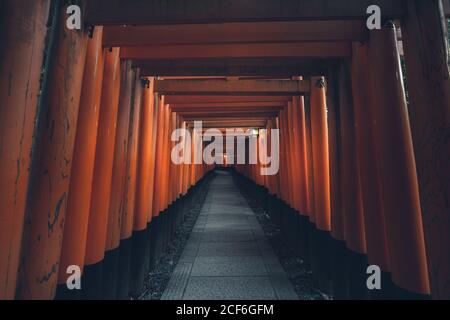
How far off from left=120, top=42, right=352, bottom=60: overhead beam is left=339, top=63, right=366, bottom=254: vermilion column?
Answer: 16.0 inches

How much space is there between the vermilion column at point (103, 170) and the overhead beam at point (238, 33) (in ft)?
1.36

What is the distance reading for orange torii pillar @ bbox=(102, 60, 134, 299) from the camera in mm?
4137

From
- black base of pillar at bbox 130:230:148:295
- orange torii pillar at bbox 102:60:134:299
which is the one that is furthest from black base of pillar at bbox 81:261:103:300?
black base of pillar at bbox 130:230:148:295

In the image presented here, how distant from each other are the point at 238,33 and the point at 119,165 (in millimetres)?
2777

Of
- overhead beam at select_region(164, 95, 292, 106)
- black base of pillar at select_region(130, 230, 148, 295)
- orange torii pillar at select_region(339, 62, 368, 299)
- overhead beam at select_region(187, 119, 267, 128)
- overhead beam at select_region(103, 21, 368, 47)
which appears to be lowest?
black base of pillar at select_region(130, 230, 148, 295)

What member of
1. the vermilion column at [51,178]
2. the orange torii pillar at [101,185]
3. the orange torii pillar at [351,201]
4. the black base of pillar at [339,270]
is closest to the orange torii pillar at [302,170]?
the black base of pillar at [339,270]

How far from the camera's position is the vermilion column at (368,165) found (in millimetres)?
3438

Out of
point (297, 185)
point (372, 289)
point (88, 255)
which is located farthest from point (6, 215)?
point (297, 185)

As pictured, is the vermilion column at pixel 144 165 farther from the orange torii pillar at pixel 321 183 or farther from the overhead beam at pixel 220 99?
the orange torii pillar at pixel 321 183

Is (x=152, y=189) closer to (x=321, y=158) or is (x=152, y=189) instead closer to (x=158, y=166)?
(x=158, y=166)

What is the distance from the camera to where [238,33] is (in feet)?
12.3

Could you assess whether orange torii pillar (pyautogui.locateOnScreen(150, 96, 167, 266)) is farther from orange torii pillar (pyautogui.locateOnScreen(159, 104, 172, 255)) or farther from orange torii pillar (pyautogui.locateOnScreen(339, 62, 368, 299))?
orange torii pillar (pyautogui.locateOnScreen(339, 62, 368, 299))
